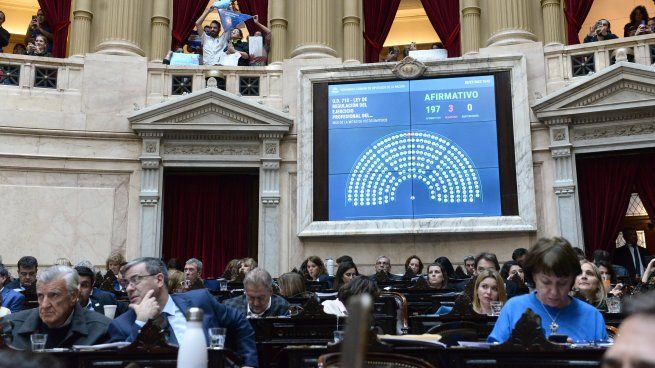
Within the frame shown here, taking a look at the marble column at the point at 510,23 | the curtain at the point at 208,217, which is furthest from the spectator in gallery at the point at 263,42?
the marble column at the point at 510,23

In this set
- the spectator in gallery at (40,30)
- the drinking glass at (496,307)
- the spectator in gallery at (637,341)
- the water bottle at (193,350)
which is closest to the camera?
the spectator in gallery at (637,341)

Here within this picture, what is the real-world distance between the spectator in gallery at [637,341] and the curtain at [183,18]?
13.0m

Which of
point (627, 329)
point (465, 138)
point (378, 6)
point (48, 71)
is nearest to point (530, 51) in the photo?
point (465, 138)

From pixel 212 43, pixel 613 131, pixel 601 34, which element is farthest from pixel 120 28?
pixel 613 131

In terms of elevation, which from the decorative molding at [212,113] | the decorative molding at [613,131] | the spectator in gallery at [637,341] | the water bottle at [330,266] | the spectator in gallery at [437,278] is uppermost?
the decorative molding at [212,113]

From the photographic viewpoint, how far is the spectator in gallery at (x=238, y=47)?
12945 mm

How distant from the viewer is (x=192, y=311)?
8.87 feet

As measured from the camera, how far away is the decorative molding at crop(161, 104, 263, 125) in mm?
11828

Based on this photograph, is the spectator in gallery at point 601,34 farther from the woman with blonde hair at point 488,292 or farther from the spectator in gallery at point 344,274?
the woman with blonde hair at point 488,292

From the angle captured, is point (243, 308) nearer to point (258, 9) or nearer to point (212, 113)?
point (212, 113)

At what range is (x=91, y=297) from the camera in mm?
5723

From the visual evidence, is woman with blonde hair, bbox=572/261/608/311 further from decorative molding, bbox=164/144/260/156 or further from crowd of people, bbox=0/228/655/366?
decorative molding, bbox=164/144/260/156

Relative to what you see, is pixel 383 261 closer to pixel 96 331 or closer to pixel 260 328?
pixel 260 328

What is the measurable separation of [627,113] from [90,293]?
8.62 metres
